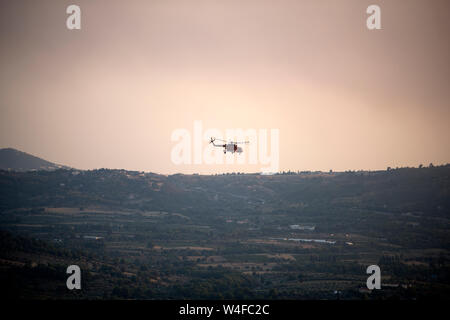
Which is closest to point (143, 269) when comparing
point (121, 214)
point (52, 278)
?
point (52, 278)

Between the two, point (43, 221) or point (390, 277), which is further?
point (43, 221)

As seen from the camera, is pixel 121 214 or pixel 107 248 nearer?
pixel 107 248

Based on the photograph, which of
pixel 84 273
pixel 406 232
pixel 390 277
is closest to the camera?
pixel 84 273

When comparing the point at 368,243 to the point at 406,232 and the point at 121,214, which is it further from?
the point at 121,214
